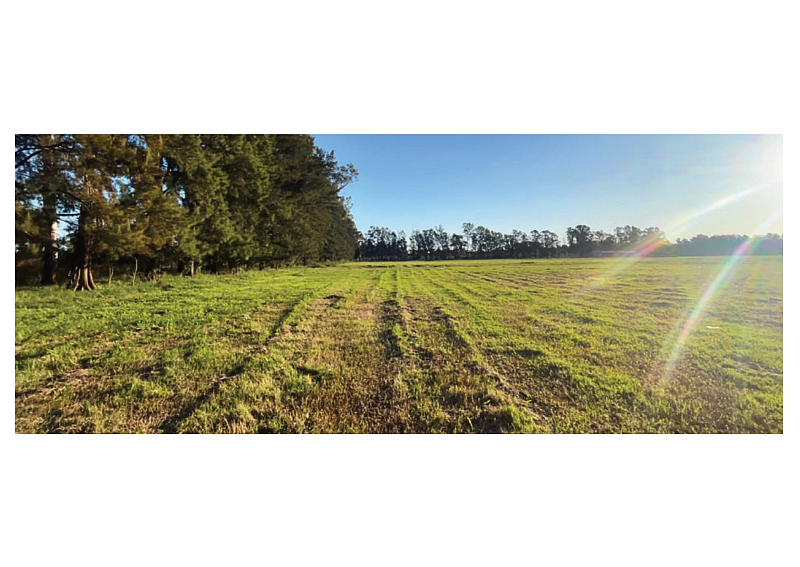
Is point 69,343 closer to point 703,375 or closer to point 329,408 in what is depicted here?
point 329,408

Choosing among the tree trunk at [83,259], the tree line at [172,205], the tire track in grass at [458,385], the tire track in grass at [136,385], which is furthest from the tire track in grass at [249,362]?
the tree trunk at [83,259]

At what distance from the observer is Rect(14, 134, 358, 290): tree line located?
3.88 m

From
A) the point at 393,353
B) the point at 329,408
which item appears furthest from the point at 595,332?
the point at 329,408

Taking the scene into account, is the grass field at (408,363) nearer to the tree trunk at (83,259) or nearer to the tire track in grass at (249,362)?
the tire track in grass at (249,362)

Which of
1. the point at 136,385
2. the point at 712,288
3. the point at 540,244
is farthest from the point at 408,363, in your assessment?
the point at 712,288

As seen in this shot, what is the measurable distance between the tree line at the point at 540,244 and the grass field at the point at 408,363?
455 mm

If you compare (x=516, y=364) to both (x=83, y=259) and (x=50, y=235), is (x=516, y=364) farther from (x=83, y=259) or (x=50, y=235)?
(x=83, y=259)

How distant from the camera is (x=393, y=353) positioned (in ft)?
10.3

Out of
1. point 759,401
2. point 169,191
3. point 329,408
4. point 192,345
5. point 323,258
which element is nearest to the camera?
point 329,408

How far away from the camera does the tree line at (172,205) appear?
3883mm

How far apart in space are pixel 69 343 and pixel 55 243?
233 centimetres

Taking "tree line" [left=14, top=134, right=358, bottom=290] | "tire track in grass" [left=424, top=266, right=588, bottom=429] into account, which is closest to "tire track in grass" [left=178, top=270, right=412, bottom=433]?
"tire track in grass" [left=424, top=266, right=588, bottom=429]

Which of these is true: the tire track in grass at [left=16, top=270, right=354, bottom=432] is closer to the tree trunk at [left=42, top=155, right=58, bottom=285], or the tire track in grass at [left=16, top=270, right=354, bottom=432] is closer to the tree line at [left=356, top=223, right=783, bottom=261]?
the tree trunk at [left=42, top=155, right=58, bottom=285]

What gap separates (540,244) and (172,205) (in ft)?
26.4
